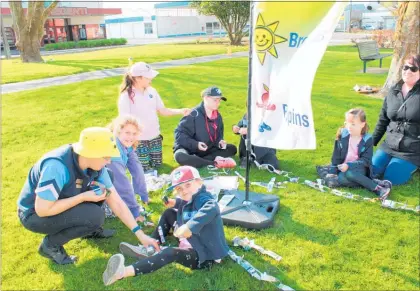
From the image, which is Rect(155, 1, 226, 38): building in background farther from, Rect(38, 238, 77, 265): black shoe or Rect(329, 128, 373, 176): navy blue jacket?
Rect(38, 238, 77, 265): black shoe

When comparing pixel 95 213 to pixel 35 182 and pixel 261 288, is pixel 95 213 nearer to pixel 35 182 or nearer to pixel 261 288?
pixel 35 182

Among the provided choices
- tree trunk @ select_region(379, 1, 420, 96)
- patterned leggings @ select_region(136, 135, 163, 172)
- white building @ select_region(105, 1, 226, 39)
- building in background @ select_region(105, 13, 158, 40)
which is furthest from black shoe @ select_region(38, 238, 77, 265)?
building in background @ select_region(105, 13, 158, 40)

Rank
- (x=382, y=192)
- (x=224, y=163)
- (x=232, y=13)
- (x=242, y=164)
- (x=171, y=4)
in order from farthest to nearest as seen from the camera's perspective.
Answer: (x=171, y=4) < (x=232, y=13) < (x=242, y=164) < (x=224, y=163) < (x=382, y=192)

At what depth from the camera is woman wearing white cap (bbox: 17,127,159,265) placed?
319 cm

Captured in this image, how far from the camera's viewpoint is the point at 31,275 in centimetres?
350

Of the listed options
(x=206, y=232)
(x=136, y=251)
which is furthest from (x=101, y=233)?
(x=206, y=232)

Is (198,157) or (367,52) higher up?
(367,52)

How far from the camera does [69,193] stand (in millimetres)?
3404

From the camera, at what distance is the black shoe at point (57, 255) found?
143 inches

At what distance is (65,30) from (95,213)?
46.2 metres

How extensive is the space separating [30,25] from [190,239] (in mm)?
22082

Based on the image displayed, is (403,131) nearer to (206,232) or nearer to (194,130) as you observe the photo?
(194,130)

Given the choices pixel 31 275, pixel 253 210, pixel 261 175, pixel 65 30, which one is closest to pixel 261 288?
pixel 253 210

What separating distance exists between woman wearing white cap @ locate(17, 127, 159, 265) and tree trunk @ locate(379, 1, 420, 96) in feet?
26.9
